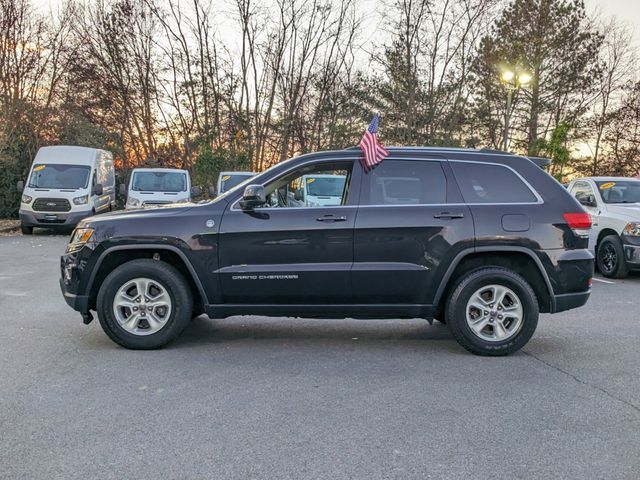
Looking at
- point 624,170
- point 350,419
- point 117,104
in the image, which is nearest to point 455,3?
point 624,170

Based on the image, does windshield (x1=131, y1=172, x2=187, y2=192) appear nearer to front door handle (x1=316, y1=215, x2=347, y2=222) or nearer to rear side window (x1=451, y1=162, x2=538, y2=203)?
front door handle (x1=316, y1=215, x2=347, y2=222)

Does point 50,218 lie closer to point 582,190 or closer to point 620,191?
point 582,190

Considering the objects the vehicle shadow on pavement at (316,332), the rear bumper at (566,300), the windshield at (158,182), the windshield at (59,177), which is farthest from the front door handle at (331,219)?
the windshield at (59,177)

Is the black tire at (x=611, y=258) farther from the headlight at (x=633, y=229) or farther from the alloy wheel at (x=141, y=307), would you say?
the alloy wheel at (x=141, y=307)

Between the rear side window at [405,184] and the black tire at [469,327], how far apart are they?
79cm

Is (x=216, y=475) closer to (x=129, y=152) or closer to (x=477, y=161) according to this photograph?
(x=477, y=161)

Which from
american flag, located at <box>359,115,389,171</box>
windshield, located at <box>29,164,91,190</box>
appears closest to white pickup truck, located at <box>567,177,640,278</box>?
american flag, located at <box>359,115,389,171</box>

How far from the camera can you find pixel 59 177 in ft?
65.0

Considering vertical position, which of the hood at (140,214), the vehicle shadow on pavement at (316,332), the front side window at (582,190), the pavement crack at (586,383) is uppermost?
the front side window at (582,190)

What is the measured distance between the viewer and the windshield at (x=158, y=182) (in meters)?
19.9

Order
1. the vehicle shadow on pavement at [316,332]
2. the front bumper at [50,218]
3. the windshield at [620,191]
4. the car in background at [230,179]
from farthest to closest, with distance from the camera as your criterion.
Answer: the car in background at [230,179], the front bumper at [50,218], the windshield at [620,191], the vehicle shadow on pavement at [316,332]

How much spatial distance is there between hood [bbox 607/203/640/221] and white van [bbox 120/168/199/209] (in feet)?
37.5

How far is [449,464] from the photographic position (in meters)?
3.50

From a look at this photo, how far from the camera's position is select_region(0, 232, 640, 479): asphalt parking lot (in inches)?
138
